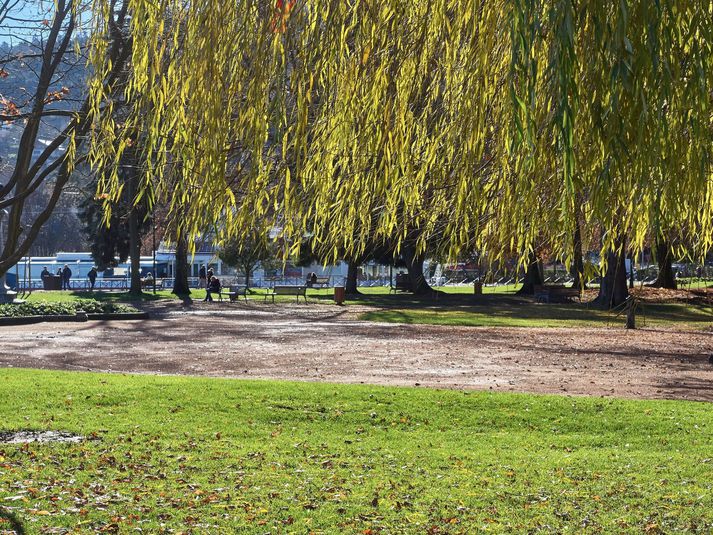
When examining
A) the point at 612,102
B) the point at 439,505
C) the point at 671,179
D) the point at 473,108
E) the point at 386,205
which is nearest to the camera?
the point at 612,102

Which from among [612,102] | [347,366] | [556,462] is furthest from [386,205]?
[347,366]

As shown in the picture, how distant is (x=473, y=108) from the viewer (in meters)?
4.39

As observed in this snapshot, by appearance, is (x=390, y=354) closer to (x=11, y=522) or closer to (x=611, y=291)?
(x=11, y=522)

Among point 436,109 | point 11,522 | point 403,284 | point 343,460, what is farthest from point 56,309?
point 403,284

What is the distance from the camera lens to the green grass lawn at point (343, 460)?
25.7 ft

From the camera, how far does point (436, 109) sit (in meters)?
5.50

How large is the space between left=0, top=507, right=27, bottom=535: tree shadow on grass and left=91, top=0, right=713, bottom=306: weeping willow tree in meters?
3.20

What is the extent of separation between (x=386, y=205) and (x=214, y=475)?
4.63 meters

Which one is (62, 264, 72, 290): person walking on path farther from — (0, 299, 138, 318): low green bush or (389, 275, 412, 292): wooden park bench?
(0, 299, 138, 318): low green bush

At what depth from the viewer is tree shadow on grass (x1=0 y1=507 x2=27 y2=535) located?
7219 millimetres

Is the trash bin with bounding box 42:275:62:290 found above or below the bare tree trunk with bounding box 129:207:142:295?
below

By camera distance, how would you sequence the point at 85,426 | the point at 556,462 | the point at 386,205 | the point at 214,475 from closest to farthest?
the point at 386,205, the point at 214,475, the point at 556,462, the point at 85,426

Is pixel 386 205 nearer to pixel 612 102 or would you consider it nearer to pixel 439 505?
pixel 612 102

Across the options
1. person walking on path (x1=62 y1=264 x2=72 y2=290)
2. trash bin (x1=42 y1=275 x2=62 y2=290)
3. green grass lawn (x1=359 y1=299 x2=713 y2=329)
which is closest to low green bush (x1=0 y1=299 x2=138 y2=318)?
green grass lawn (x1=359 y1=299 x2=713 y2=329)
